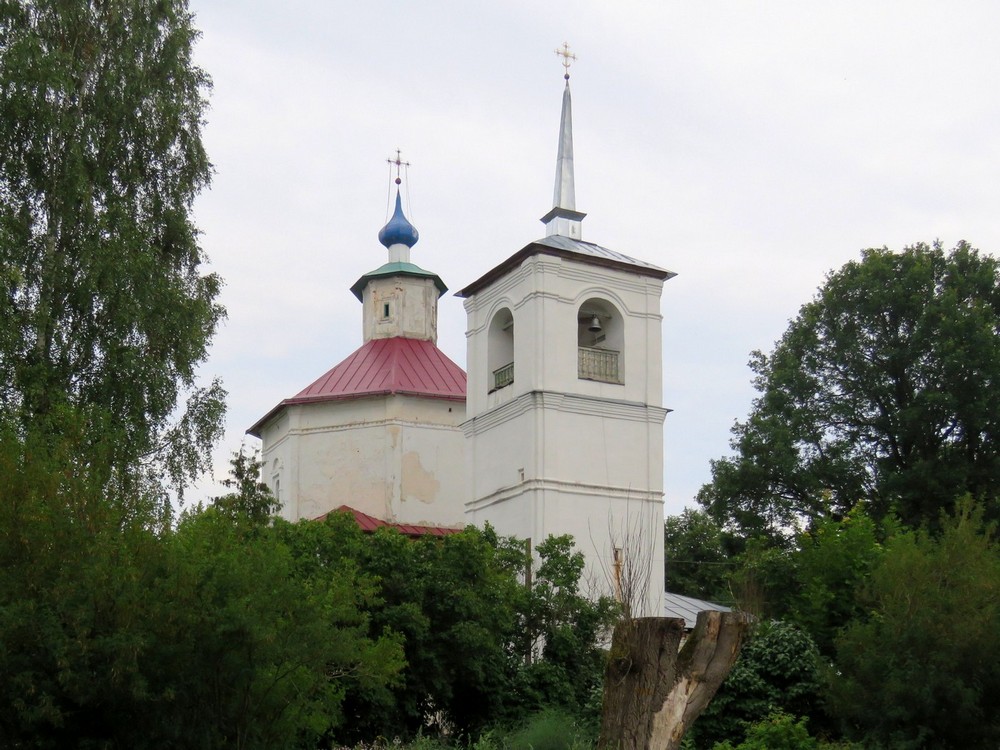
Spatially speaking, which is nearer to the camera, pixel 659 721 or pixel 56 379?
pixel 659 721

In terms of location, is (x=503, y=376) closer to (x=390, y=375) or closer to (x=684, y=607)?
(x=390, y=375)

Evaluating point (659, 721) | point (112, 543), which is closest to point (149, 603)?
point (112, 543)

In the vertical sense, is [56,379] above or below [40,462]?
above

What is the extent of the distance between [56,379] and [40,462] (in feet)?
16.1

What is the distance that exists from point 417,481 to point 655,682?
1809 centimetres

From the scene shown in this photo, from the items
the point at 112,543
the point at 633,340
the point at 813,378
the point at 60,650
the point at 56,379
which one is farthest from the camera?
the point at 813,378

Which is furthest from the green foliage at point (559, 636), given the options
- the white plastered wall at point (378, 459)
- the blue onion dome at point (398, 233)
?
the blue onion dome at point (398, 233)

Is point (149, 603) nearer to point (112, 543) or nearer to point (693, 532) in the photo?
point (112, 543)

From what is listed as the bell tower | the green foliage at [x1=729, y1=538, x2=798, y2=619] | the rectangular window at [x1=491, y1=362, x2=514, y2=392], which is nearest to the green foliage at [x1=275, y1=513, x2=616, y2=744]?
the bell tower

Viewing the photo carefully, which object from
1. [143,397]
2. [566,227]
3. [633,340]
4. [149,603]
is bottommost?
[149,603]

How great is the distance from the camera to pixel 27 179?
19266mm

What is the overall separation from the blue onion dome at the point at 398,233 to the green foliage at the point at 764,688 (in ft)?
60.5

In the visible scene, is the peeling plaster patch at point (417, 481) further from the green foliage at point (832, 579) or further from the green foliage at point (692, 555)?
the green foliage at point (692, 555)

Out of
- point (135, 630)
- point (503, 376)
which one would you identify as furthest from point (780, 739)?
point (503, 376)
